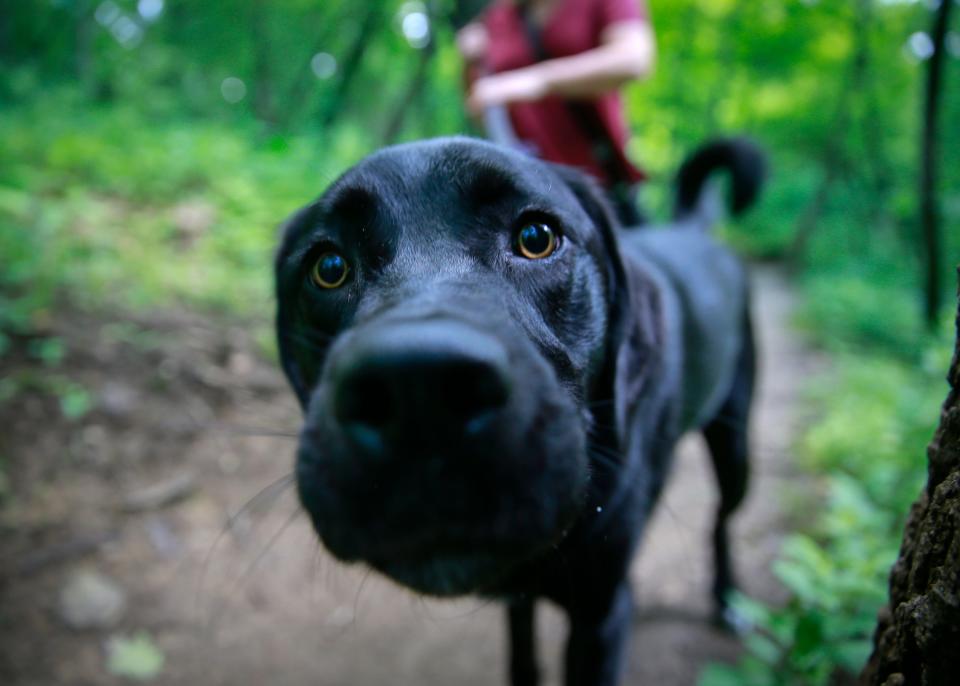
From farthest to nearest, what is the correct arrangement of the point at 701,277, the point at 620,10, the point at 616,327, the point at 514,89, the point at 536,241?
1. the point at 701,277
2. the point at 620,10
3. the point at 514,89
4. the point at 616,327
5. the point at 536,241

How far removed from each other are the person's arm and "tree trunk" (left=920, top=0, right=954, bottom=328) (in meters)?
3.31

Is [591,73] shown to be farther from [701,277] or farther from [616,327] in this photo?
[616,327]

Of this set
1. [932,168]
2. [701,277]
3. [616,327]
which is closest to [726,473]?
[701,277]

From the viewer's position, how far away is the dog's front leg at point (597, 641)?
1773mm

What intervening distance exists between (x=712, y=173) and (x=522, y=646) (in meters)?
3.15

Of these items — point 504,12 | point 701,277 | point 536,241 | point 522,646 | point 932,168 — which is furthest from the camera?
point 932,168

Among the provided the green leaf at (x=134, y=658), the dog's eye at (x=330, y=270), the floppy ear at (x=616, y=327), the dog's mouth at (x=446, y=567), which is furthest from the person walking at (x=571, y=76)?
the green leaf at (x=134, y=658)

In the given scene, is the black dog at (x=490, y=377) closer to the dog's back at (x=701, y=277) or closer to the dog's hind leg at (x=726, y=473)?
the dog's back at (x=701, y=277)

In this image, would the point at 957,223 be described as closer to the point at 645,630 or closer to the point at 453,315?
the point at 645,630

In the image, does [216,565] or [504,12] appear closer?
[216,565]

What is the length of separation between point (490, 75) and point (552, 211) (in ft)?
7.41

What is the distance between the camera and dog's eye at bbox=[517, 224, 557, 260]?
1423 millimetres

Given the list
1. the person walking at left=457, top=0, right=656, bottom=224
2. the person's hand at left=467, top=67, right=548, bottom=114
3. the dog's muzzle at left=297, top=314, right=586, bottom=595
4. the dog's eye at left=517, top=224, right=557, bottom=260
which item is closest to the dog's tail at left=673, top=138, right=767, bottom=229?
the person walking at left=457, top=0, right=656, bottom=224

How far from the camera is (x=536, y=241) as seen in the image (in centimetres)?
145
